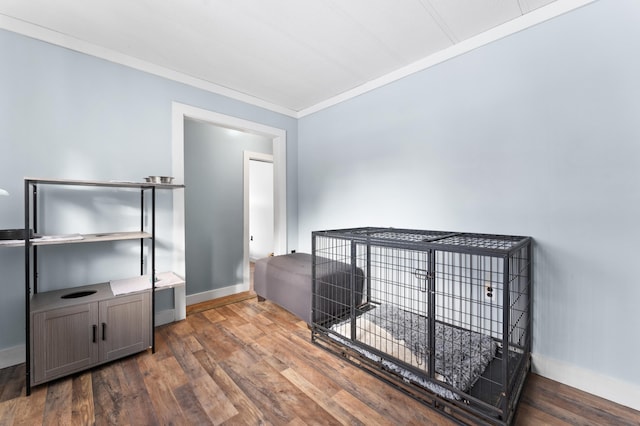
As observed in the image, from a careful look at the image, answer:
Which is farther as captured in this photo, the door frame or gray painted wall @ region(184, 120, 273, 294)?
gray painted wall @ region(184, 120, 273, 294)

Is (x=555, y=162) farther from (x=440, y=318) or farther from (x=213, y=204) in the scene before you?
(x=213, y=204)

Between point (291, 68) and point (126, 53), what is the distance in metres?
1.40

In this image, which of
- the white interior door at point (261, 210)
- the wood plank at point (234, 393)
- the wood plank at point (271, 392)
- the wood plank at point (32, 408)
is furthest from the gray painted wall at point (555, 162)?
the white interior door at point (261, 210)

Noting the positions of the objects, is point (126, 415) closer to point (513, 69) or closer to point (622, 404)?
point (622, 404)

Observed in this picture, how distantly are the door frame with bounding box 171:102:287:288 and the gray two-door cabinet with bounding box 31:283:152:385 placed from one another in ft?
2.17

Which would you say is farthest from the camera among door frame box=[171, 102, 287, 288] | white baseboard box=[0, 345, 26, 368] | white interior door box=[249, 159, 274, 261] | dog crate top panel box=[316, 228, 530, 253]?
white interior door box=[249, 159, 274, 261]

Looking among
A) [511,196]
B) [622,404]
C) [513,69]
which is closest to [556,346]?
[622,404]

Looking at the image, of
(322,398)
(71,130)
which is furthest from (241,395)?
(71,130)

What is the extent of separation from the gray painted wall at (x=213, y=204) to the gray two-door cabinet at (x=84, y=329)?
46.9 inches

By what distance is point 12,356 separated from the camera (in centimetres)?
185

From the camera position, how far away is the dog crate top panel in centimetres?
148

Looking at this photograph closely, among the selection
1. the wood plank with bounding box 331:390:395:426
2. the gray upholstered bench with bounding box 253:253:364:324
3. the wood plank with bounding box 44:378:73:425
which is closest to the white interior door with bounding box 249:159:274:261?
the gray upholstered bench with bounding box 253:253:364:324

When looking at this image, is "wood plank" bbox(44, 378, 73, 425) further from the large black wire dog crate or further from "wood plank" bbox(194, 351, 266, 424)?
the large black wire dog crate

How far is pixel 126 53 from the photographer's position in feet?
7.37
